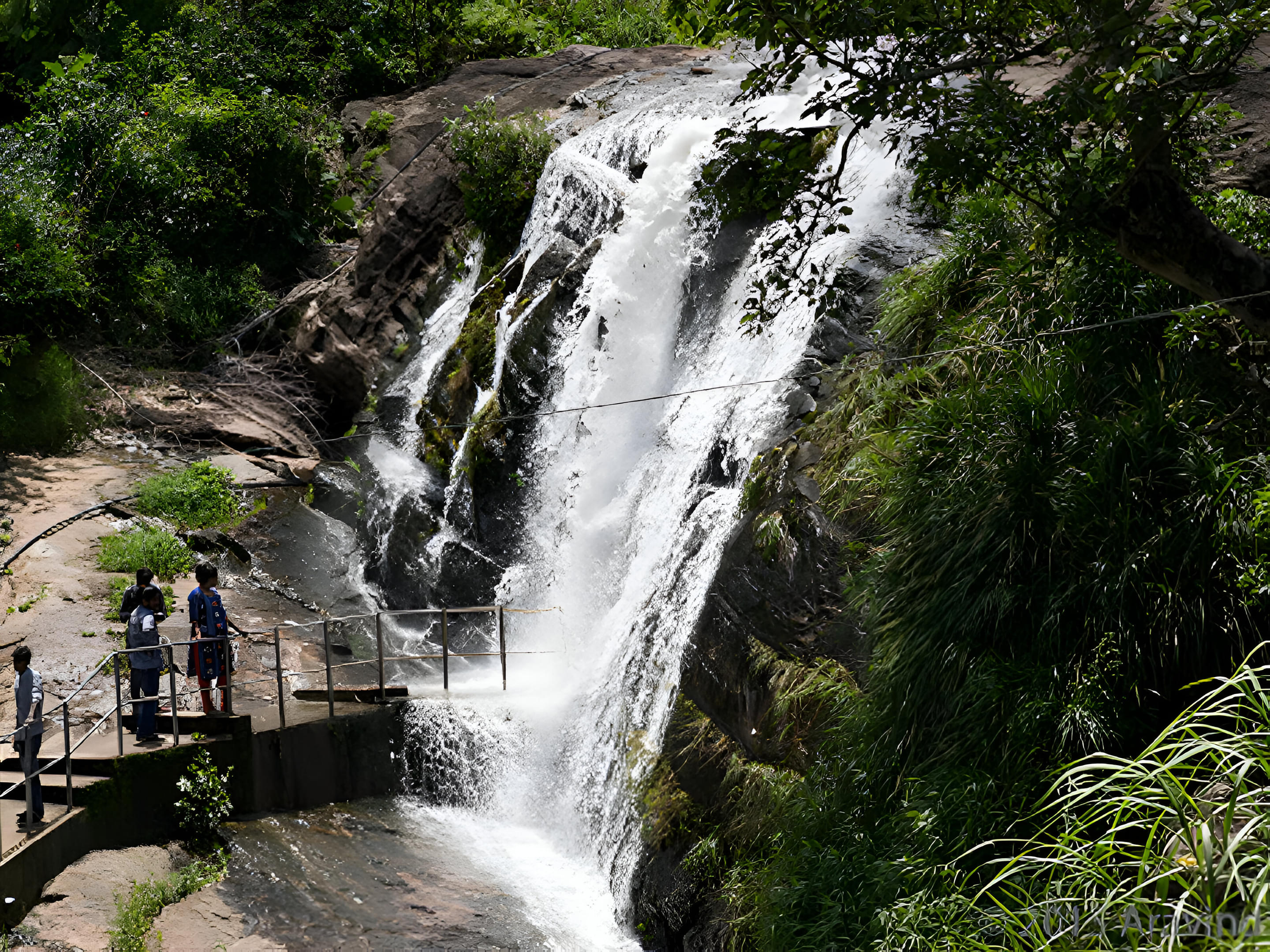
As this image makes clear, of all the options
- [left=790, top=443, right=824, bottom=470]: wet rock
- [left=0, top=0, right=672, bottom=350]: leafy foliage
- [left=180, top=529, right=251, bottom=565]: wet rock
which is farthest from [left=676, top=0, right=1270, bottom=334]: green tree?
[left=0, top=0, right=672, bottom=350]: leafy foliage

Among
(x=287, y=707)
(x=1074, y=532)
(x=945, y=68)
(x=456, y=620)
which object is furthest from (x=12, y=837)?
(x=945, y=68)

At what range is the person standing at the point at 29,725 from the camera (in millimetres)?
8016

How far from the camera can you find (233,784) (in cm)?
982

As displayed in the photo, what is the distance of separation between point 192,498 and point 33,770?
7511mm

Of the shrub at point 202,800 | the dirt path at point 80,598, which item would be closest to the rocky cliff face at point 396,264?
the dirt path at point 80,598

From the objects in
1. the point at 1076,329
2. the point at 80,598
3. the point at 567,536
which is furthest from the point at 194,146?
the point at 1076,329

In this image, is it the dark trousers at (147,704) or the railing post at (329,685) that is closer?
the dark trousers at (147,704)

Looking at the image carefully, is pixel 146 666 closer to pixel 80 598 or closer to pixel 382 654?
pixel 382 654

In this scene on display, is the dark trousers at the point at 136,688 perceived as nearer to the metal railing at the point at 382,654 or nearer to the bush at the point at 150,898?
the metal railing at the point at 382,654

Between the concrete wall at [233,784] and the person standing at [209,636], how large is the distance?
1.38ft

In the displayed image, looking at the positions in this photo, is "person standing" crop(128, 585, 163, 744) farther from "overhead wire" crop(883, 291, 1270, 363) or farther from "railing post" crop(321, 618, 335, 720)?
"overhead wire" crop(883, 291, 1270, 363)

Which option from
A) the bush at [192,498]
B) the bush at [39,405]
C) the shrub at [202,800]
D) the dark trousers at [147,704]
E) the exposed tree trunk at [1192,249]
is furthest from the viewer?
the bush at [39,405]

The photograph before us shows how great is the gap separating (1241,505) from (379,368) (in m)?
14.8

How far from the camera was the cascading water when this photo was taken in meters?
9.88
